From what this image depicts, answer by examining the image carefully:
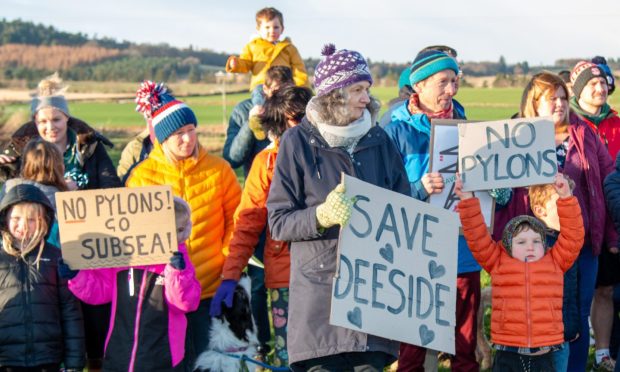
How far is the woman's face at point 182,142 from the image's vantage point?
544 cm

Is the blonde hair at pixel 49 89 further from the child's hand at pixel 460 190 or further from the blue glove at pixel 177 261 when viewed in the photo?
the child's hand at pixel 460 190

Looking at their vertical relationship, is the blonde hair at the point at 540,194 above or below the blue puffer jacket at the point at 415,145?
below

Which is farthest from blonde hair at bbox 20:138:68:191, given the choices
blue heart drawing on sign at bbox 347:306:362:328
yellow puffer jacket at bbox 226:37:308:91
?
yellow puffer jacket at bbox 226:37:308:91

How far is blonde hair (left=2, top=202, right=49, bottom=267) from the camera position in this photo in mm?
5117

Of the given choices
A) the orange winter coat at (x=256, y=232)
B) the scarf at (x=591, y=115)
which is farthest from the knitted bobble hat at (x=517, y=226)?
the scarf at (x=591, y=115)

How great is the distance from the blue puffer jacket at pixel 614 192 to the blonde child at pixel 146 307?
293cm

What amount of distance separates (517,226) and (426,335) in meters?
1.45

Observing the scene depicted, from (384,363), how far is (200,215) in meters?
1.72

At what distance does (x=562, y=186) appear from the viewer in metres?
5.37

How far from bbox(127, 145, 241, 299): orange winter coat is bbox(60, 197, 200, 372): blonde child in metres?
0.43

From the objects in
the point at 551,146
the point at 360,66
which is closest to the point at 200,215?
the point at 360,66

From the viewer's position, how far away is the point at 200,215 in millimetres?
5508

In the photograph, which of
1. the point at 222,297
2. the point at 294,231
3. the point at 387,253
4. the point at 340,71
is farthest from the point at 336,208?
the point at 222,297

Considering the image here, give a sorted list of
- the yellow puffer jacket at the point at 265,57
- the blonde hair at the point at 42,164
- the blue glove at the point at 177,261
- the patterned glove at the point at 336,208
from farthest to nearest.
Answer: the yellow puffer jacket at the point at 265,57, the blonde hair at the point at 42,164, the blue glove at the point at 177,261, the patterned glove at the point at 336,208
